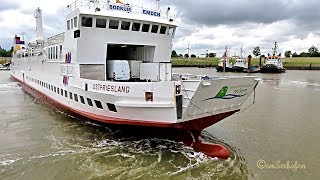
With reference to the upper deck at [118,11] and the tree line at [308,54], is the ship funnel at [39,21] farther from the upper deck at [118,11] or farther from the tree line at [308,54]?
the tree line at [308,54]

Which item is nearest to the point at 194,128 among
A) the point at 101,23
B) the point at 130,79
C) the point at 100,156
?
the point at 100,156

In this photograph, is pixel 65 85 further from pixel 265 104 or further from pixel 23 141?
pixel 265 104

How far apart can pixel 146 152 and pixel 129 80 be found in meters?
3.82

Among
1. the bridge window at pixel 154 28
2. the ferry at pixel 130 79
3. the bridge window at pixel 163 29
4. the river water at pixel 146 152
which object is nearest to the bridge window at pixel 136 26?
the ferry at pixel 130 79

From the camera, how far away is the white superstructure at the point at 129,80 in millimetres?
8609

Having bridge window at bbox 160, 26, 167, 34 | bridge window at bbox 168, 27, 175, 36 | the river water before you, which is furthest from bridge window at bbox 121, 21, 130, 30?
the river water

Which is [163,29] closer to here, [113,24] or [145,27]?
[145,27]

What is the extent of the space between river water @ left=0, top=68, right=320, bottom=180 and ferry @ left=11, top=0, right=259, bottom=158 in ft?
2.83

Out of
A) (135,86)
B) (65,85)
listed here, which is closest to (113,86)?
(135,86)

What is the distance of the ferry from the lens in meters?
8.65

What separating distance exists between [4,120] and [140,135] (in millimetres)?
8341

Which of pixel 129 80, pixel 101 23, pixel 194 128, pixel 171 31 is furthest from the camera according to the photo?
pixel 171 31

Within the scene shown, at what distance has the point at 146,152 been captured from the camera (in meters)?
9.64

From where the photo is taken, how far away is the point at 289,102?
2108 cm
